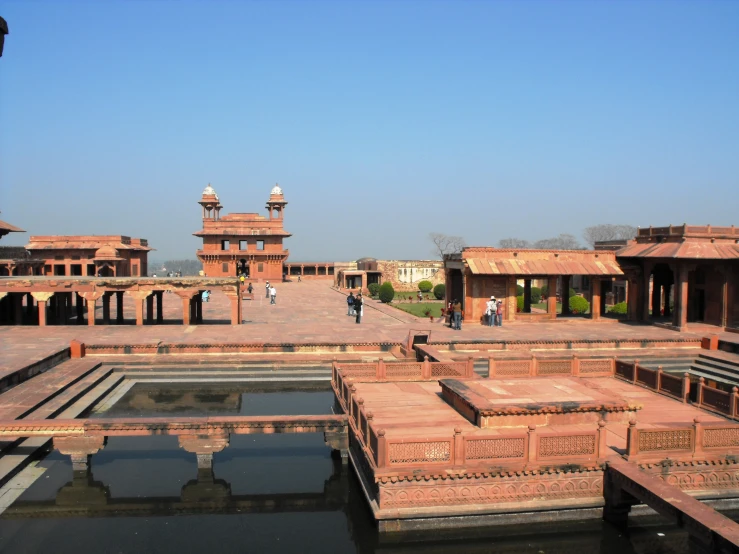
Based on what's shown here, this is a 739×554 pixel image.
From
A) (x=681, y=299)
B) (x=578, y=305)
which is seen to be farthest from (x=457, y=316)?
(x=578, y=305)

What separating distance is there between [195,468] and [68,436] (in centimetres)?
189

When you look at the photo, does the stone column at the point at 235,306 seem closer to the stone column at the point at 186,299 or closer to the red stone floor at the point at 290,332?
the red stone floor at the point at 290,332

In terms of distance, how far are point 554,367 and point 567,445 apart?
4.68 metres

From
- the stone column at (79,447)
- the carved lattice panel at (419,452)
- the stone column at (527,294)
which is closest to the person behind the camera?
the carved lattice panel at (419,452)

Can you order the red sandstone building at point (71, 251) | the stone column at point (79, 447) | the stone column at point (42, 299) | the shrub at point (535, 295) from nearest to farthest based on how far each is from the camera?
the stone column at point (79, 447), the stone column at point (42, 299), the shrub at point (535, 295), the red sandstone building at point (71, 251)

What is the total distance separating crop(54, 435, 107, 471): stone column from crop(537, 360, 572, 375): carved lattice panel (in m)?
7.96

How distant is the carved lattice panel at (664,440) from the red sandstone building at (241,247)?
4682 cm

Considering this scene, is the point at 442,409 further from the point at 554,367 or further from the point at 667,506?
the point at 667,506

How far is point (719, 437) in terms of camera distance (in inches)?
322

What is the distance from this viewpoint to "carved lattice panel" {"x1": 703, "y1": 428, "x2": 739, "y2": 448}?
813 centimetres

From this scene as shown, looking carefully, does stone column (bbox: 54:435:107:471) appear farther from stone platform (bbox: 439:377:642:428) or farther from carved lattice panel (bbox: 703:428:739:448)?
carved lattice panel (bbox: 703:428:739:448)

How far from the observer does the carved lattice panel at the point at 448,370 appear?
1230cm

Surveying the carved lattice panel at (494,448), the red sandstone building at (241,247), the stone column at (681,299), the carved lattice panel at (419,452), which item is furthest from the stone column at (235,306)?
the red sandstone building at (241,247)

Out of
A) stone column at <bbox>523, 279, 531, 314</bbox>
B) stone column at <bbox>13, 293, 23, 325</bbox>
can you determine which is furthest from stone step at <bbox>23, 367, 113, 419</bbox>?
Answer: stone column at <bbox>523, 279, 531, 314</bbox>
